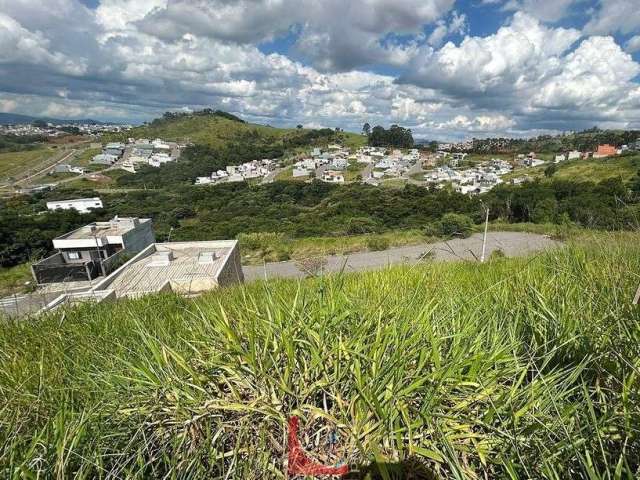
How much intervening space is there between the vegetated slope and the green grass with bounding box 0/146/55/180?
106m

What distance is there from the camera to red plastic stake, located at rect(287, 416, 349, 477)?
1.17 metres

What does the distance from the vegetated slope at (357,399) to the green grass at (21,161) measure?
106 m

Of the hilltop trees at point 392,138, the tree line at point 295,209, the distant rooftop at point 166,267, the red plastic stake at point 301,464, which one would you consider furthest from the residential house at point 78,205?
the hilltop trees at point 392,138

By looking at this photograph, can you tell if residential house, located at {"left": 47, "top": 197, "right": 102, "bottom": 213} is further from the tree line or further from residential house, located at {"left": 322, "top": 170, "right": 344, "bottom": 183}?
residential house, located at {"left": 322, "top": 170, "right": 344, "bottom": 183}

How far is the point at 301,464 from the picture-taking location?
121 cm

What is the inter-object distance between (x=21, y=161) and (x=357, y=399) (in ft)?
397

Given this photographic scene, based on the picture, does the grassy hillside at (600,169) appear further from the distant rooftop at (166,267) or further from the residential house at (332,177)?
the distant rooftop at (166,267)

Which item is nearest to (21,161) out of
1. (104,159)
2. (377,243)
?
(104,159)

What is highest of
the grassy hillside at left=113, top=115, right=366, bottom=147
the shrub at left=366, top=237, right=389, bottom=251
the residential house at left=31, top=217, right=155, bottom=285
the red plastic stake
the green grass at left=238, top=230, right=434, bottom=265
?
the red plastic stake

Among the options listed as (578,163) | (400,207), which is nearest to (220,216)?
(400,207)

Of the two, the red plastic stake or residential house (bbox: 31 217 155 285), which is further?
residential house (bbox: 31 217 155 285)

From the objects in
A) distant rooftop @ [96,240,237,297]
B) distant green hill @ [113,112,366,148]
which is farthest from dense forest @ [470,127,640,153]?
distant rooftop @ [96,240,237,297]

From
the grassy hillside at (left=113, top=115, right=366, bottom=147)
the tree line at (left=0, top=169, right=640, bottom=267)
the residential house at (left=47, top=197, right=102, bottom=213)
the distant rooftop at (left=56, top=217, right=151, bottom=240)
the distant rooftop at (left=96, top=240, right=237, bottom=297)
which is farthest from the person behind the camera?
the grassy hillside at (left=113, top=115, right=366, bottom=147)

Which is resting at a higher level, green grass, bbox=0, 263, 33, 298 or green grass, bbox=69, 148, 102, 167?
green grass, bbox=0, 263, 33, 298
